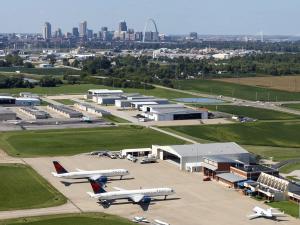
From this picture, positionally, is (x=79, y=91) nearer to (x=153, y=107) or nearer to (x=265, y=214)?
(x=153, y=107)

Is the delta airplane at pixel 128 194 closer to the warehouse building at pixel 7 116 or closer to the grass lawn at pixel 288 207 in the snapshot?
the grass lawn at pixel 288 207

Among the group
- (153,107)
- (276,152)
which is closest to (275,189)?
(276,152)

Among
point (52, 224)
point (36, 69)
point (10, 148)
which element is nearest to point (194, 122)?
point (10, 148)

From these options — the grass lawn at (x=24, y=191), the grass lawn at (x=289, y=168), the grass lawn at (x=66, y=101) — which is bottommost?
the grass lawn at (x=24, y=191)

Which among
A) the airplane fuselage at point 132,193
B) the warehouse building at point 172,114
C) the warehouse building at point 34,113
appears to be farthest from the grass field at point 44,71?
the airplane fuselage at point 132,193

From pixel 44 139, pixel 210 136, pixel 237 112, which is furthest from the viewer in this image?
pixel 237 112

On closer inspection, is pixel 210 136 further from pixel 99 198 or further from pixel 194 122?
pixel 99 198
